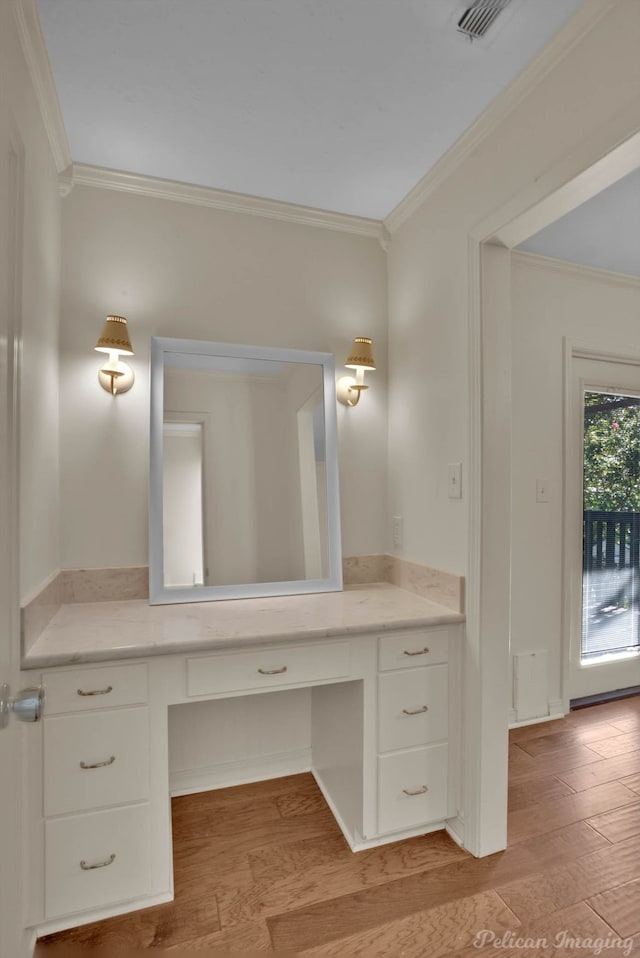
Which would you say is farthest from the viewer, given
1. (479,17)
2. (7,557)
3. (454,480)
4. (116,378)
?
(116,378)

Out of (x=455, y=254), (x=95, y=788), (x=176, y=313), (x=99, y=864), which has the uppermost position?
(x=455, y=254)

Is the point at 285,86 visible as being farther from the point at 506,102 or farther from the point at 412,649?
the point at 412,649

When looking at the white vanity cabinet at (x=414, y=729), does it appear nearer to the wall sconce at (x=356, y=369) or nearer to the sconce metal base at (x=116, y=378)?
the wall sconce at (x=356, y=369)

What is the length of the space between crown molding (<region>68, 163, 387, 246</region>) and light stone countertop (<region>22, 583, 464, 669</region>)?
1.70 m

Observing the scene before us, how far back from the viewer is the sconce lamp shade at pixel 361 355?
89.1 inches

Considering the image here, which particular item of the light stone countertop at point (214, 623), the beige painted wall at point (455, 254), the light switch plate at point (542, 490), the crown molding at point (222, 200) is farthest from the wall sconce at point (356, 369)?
the light switch plate at point (542, 490)

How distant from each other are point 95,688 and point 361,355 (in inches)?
64.9

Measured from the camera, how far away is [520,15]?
4.39 ft

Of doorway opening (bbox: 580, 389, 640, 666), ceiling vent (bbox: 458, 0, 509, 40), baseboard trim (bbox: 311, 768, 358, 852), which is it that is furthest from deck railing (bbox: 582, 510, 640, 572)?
ceiling vent (bbox: 458, 0, 509, 40)

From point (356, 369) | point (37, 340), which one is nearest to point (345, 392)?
point (356, 369)

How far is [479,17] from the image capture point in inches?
52.9

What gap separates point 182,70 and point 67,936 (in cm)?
260

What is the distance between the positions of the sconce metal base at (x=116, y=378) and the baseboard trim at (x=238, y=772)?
1.61 metres

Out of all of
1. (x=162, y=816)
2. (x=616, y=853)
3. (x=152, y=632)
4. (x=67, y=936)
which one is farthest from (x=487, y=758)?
(x=67, y=936)
